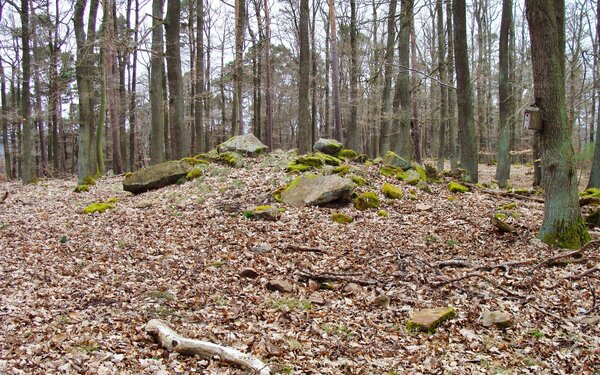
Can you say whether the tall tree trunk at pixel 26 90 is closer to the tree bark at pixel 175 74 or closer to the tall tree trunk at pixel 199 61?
the tall tree trunk at pixel 199 61

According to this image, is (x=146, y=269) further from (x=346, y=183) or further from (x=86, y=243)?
(x=346, y=183)

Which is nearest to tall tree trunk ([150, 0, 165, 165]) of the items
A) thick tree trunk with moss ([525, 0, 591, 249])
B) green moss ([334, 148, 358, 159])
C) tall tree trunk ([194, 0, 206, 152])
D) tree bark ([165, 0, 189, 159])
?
tree bark ([165, 0, 189, 159])

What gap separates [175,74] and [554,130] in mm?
10037

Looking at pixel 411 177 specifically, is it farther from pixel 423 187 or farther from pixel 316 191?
pixel 316 191

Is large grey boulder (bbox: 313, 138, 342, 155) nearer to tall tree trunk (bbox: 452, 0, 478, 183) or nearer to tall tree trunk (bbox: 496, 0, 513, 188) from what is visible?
tall tree trunk (bbox: 452, 0, 478, 183)

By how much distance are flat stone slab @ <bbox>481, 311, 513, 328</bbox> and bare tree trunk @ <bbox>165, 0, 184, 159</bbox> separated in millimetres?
10455

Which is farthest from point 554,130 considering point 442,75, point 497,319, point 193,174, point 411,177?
point 442,75

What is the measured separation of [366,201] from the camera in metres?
8.78

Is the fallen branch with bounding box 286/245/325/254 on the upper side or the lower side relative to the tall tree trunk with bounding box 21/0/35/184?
lower

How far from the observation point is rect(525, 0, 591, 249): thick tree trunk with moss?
6.15 m

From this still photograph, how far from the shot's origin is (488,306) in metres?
4.85

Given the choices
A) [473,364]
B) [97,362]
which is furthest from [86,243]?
[473,364]

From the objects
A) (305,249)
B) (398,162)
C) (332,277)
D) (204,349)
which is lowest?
(204,349)

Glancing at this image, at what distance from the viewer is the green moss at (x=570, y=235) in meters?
6.23
